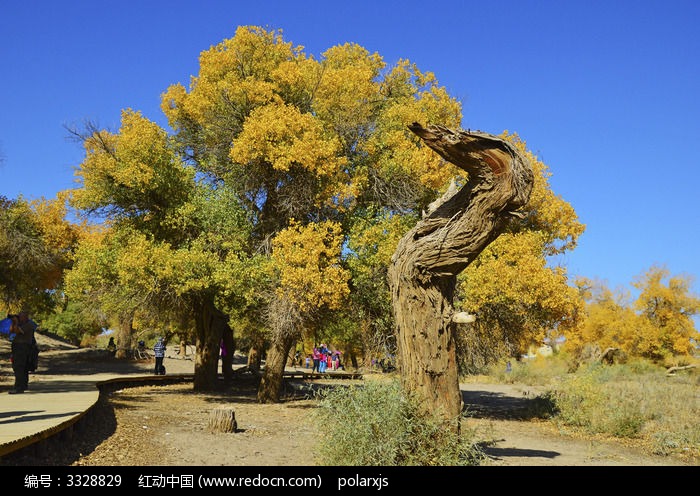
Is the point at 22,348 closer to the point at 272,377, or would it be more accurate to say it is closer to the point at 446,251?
the point at 272,377

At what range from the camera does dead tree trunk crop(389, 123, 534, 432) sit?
8.05 meters

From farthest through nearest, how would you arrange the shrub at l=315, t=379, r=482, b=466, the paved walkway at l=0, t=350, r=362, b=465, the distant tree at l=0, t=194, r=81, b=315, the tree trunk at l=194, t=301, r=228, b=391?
the distant tree at l=0, t=194, r=81, b=315 → the tree trunk at l=194, t=301, r=228, b=391 → the paved walkway at l=0, t=350, r=362, b=465 → the shrub at l=315, t=379, r=482, b=466

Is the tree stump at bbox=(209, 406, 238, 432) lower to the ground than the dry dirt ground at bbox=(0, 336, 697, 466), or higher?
higher

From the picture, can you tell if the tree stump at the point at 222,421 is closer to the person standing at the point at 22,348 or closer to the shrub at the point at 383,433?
the shrub at the point at 383,433

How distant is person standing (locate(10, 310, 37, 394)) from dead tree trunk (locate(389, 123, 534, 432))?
10290 mm

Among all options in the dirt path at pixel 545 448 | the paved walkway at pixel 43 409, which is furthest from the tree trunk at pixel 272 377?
the dirt path at pixel 545 448

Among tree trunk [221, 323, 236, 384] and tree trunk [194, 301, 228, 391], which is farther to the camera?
tree trunk [221, 323, 236, 384]

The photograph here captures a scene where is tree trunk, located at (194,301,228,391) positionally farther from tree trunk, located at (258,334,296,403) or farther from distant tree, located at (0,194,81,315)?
distant tree, located at (0,194,81,315)

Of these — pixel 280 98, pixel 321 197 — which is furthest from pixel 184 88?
pixel 321 197

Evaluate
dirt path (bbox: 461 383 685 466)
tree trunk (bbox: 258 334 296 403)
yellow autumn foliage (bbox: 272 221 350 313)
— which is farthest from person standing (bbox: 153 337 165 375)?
dirt path (bbox: 461 383 685 466)

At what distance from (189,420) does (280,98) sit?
939cm

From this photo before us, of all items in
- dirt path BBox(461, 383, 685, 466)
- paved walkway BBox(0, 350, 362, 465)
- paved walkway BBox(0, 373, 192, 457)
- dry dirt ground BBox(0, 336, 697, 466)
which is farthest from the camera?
dirt path BBox(461, 383, 685, 466)

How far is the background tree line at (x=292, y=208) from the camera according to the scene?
16609 mm

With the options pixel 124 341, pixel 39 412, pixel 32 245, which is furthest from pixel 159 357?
pixel 39 412
